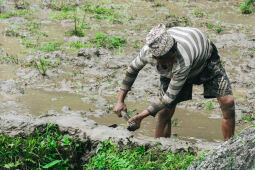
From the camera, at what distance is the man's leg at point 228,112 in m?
3.78

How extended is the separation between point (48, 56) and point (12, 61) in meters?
0.62

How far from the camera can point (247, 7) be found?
9.19 metres

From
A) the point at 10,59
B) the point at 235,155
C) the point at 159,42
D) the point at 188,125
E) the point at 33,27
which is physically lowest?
the point at 188,125

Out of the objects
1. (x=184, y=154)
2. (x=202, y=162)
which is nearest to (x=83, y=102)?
(x=184, y=154)

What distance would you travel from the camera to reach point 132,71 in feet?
12.3

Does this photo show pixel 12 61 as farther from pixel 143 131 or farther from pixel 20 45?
pixel 143 131

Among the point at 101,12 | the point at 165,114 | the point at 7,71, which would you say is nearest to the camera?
the point at 165,114

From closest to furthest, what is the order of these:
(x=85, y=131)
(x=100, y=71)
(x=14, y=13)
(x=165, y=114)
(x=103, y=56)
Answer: (x=85, y=131), (x=165, y=114), (x=100, y=71), (x=103, y=56), (x=14, y=13)

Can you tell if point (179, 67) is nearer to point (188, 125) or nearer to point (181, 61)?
point (181, 61)

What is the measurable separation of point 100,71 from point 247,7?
196 inches

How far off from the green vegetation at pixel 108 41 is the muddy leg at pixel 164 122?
9.50 ft

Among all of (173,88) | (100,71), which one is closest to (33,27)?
(100,71)

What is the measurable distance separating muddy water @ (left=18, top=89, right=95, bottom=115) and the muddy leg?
1205 millimetres

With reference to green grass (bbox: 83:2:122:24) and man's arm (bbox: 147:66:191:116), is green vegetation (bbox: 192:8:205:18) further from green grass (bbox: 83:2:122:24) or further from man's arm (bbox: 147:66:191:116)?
man's arm (bbox: 147:66:191:116)
